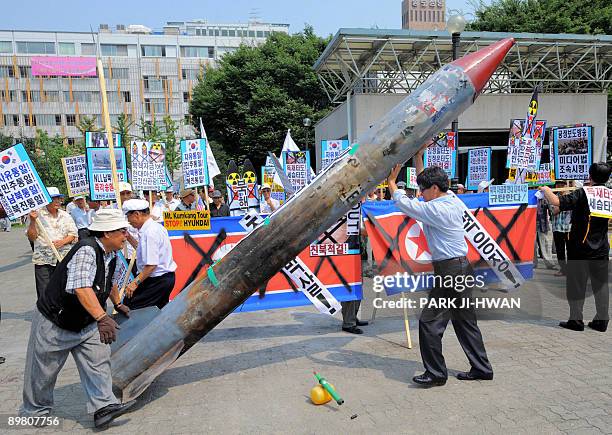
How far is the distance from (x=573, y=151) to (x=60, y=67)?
6911 cm

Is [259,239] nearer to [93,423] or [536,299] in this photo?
[93,423]

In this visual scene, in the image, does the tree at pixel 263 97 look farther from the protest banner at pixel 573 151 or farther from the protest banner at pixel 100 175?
the protest banner at pixel 573 151

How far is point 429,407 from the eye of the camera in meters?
4.16

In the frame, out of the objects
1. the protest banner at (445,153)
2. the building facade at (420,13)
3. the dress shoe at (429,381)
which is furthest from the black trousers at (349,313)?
the building facade at (420,13)

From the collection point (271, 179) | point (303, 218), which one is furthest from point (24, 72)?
point (303, 218)

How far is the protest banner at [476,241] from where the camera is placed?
247 inches

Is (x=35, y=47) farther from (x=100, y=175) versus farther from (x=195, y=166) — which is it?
(x=100, y=175)

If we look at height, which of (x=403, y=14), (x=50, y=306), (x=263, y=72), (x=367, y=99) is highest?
(x=403, y=14)

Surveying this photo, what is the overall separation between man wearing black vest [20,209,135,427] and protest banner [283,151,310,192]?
29.6ft

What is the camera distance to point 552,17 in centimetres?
2528

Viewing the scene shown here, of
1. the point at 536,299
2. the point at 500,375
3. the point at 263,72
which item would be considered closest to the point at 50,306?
the point at 500,375

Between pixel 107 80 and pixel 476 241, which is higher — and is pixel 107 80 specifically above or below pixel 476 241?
above

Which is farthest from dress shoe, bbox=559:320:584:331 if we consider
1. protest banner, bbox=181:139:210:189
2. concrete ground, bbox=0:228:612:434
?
protest banner, bbox=181:139:210:189

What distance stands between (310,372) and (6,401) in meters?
3.00
